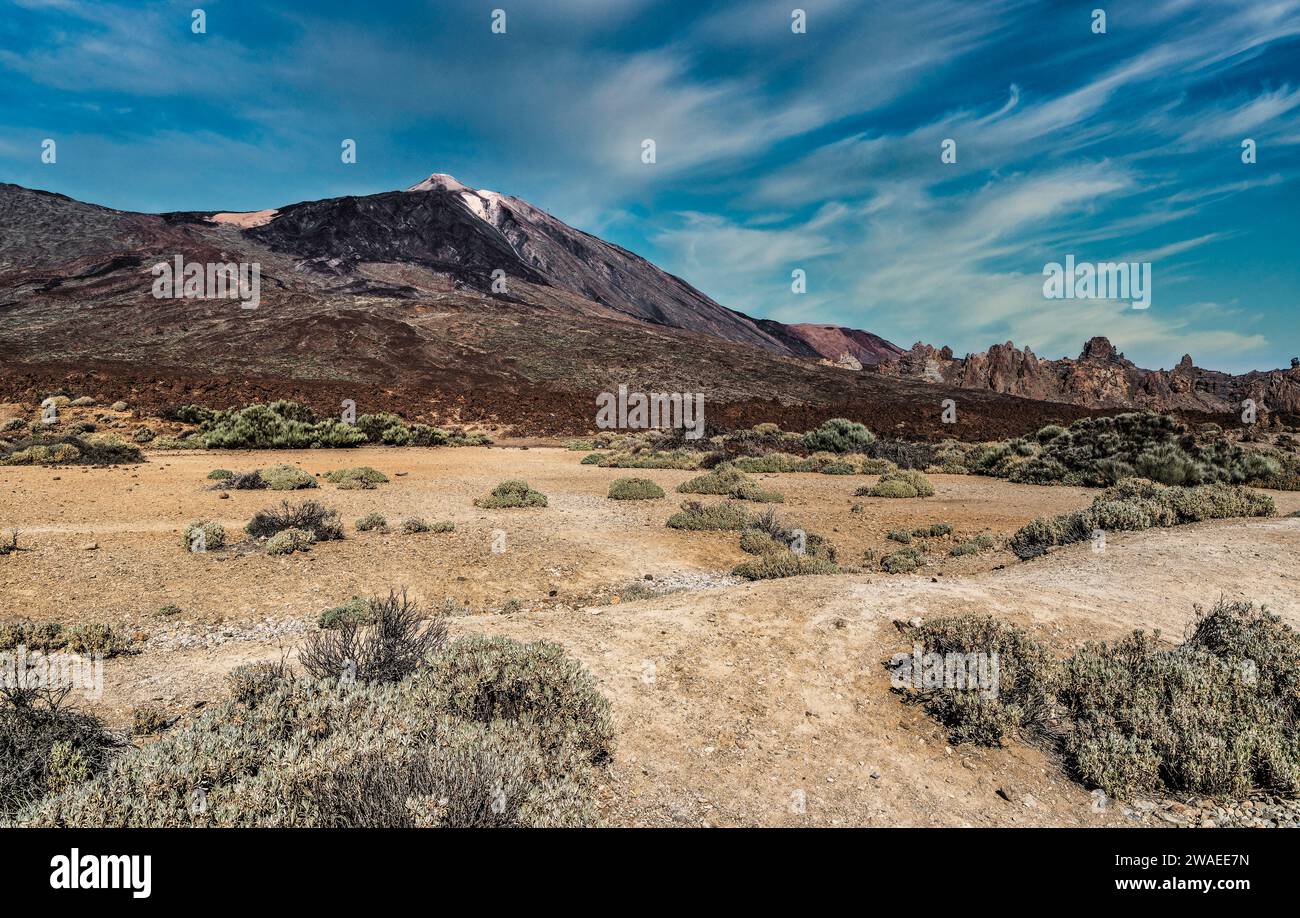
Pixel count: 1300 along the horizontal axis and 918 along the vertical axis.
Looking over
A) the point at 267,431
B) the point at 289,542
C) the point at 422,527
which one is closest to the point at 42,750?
the point at 289,542

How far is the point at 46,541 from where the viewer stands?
933 cm

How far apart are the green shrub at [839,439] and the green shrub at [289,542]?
1951cm

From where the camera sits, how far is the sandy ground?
3889 millimetres

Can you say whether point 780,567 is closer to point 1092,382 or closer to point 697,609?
point 697,609

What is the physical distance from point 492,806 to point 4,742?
2781mm

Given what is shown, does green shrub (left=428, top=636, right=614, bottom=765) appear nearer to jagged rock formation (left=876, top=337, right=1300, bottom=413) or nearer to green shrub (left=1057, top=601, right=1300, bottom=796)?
green shrub (left=1057, top=601, right=1300, bottom=796)

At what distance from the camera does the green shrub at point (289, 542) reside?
30.0 feet

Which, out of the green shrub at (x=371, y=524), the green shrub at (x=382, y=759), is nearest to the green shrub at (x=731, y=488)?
the green shrub at (x=371, y=524)

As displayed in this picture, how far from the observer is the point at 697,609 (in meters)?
6.39

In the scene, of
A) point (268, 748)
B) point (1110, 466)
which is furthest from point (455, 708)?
point (1110, 466)

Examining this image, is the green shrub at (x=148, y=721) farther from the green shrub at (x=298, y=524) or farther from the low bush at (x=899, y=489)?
the low bush at (x=899, y=489)

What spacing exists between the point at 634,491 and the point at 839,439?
1262 cm

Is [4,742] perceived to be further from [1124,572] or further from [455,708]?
[1124,572]

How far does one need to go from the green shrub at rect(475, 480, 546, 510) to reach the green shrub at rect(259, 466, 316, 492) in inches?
184
